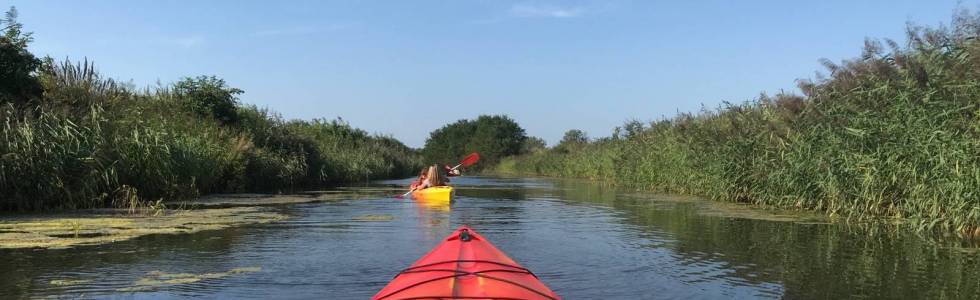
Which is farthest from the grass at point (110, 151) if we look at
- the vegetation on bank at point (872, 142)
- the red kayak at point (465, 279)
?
the vegetation on bank at point (872, 142)

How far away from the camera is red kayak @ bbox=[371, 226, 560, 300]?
12.5 ft

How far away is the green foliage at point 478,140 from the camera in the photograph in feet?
241

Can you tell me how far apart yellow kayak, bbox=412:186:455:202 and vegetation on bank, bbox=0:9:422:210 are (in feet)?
16.1

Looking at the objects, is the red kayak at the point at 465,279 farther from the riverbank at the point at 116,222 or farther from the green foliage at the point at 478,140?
the green foliage at the point at 478,140

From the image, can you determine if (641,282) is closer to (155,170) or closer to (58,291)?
(58,291)

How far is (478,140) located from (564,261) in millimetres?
68613

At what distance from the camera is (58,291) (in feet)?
17.9

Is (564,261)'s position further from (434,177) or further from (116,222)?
(434,177)

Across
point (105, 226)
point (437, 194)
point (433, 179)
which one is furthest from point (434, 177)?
point (105, 226)

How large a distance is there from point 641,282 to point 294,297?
2919mm

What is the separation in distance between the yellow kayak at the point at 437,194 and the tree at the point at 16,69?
7981 mm

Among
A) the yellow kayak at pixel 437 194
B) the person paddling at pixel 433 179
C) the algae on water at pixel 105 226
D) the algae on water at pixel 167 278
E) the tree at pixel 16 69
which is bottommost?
the algae on water at pixel 167 278

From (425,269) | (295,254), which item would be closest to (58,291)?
(295,254)

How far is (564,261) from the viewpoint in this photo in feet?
24.4
